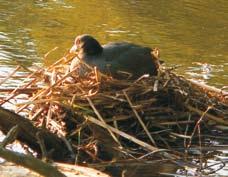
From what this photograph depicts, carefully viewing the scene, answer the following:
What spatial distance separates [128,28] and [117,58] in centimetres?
530

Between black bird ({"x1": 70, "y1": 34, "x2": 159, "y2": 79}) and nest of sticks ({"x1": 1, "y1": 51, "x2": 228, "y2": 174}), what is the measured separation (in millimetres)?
212

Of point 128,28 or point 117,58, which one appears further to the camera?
point 128,28

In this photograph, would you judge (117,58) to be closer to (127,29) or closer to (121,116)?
(121,116)

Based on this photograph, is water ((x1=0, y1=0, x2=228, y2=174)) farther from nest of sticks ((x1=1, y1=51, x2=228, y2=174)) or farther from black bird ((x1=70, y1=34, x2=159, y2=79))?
nest of sticks ((x1=1, y1=51, x2=228, y2=174))

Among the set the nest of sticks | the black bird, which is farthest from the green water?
the nest of sticks

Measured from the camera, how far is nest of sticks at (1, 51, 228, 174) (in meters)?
5.87

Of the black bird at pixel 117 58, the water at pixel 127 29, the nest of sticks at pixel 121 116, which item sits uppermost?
the black bird at pixel 117 58

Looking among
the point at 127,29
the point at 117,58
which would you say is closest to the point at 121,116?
the point at 117,58

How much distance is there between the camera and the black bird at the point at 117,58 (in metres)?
6.60

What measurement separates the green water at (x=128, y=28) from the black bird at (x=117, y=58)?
1.76 metres

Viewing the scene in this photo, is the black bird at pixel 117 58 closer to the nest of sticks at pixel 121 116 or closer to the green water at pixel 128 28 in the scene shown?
the nest of sticks at pixel 121 116

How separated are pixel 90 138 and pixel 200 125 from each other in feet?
3.52

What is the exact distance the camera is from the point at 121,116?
6059 mm

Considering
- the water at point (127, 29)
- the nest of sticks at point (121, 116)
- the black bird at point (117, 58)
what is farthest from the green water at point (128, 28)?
the nest of sticks at point (121, 116)
